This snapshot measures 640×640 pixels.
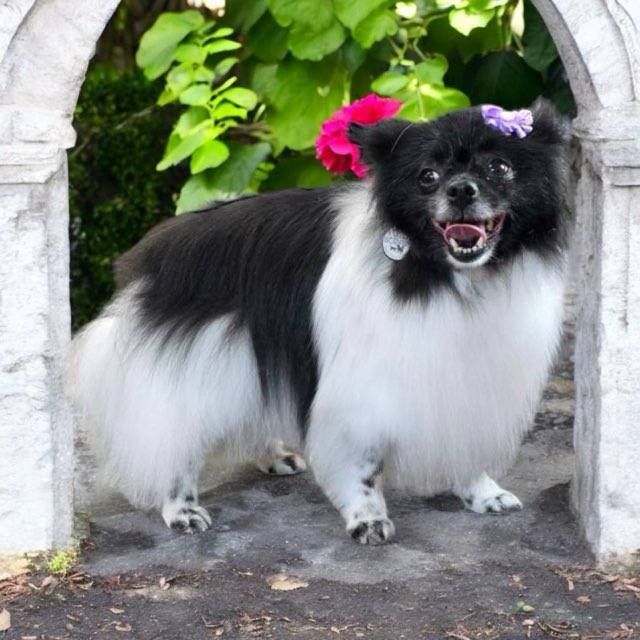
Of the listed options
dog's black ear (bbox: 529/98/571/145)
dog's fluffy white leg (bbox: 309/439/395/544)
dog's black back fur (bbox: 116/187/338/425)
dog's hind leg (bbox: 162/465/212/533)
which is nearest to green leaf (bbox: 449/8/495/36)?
dog's black back fur (bbox: 116/187/338/425)

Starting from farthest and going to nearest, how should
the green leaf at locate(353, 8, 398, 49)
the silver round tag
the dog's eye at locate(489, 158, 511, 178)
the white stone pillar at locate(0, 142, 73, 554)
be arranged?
the green leaf at locate(353, 8, 398, 49), the silver round tag, the dog's eye at locate(489, 158, 511, 178), the white stone pillar at locate(0, 142, 73, 554)

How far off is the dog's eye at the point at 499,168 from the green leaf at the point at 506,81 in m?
2.36

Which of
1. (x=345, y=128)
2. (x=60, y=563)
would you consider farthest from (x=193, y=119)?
(x=60, y=563)

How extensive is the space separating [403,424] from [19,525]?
4.00 feet

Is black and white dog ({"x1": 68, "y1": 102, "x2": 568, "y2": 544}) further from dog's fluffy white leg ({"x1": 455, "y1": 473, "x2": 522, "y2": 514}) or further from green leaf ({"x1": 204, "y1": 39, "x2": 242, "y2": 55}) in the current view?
green leaf ({"x1": 204, "y1": 39, "x2": 242, "y2": 55})

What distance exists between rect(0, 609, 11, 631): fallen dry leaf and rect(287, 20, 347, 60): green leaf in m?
2.89

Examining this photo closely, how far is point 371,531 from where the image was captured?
15.4 feet

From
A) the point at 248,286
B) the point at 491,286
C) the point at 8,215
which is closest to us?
the point at 8,215

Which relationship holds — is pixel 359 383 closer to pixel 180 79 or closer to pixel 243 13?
pixel 180 79

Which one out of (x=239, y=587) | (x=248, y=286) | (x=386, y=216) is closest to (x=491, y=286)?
(x=386, y=216)

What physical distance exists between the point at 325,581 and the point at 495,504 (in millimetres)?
823

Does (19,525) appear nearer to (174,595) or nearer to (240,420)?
(174,595)

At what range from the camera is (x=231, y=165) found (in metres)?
6.36

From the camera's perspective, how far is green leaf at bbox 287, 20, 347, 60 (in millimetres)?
6078
